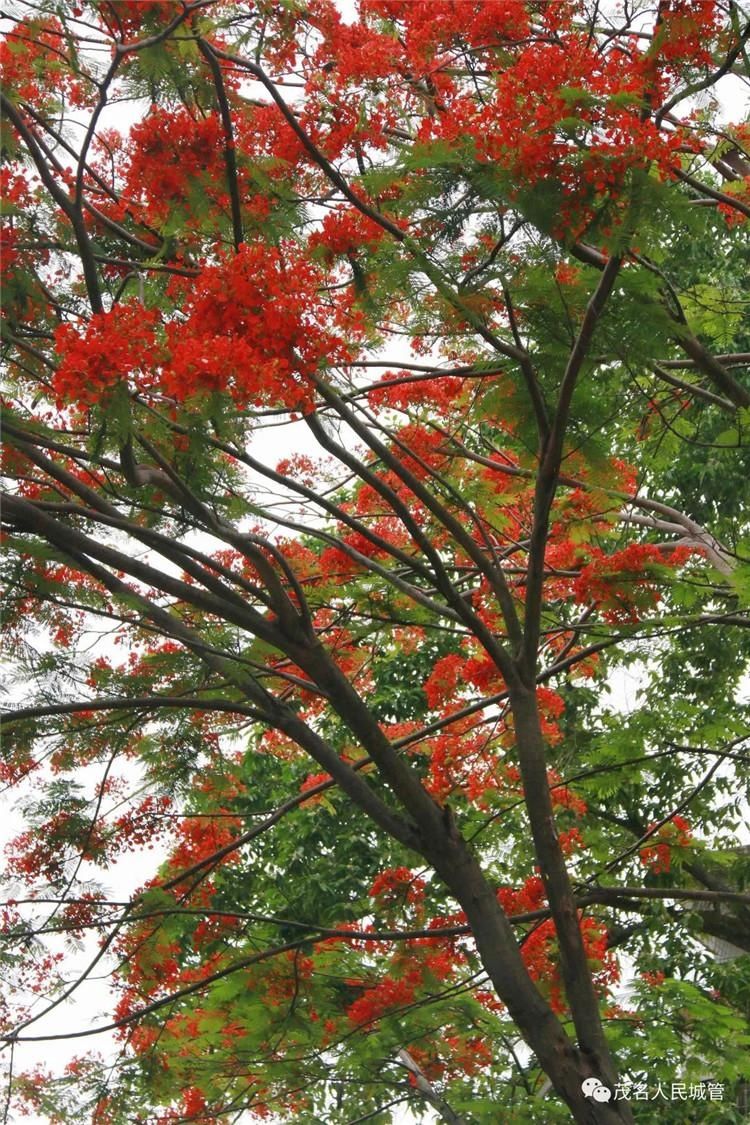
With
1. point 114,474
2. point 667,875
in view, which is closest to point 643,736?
point 667,875

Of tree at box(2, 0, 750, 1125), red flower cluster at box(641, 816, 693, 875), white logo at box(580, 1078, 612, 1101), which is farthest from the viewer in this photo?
red flower cluster at box(641, 816, 693, 875)

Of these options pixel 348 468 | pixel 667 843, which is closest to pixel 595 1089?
pixel 667 843

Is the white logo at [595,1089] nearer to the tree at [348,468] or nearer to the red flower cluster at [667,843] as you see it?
the tree at [348,468]

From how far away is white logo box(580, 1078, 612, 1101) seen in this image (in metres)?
4.94

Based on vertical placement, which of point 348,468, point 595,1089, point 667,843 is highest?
point 348,468

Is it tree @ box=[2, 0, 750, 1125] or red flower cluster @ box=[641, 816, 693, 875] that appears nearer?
tree @ box=[2, 0, 750, 1125]

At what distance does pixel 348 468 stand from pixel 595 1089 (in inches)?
107

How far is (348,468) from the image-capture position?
591 cm

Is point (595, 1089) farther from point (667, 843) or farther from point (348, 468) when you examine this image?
point (348, 468)

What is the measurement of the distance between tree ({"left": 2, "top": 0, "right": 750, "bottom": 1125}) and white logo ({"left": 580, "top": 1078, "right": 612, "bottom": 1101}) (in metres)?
0.01

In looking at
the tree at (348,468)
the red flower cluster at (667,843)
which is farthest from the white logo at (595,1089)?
the red flower cluster at (667,843)

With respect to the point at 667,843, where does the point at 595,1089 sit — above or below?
below

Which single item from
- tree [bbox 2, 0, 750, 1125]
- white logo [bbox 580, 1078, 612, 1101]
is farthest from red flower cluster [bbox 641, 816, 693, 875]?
white logo [bbox 580, 1078, 612, 1101]

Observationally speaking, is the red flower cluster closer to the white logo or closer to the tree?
the tree
